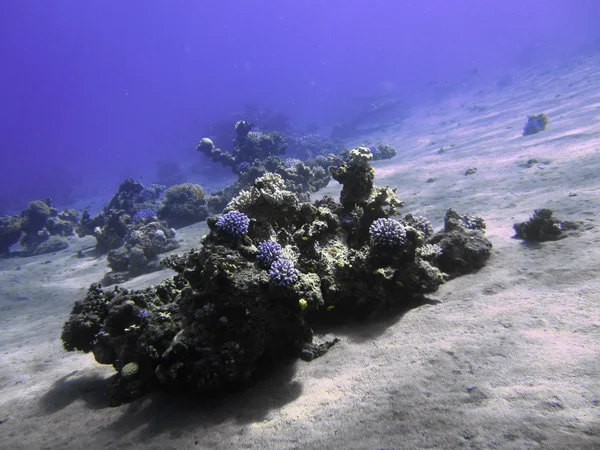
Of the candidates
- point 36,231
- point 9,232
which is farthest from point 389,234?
point 9,232

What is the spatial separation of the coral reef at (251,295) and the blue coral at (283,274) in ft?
0.04

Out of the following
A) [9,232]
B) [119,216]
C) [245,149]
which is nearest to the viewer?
[119,216]

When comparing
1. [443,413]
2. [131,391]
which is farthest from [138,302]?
[443,413]

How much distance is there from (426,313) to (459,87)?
6597 cm

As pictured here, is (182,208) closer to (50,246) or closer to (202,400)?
(50,246)

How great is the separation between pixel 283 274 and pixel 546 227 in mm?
5141

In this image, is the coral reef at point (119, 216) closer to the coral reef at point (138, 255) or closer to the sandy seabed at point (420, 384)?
the coral reef at point (138, 255)

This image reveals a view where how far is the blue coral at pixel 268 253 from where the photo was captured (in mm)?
3918

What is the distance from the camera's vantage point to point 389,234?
4465mm

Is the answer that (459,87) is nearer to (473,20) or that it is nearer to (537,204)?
(537,204)

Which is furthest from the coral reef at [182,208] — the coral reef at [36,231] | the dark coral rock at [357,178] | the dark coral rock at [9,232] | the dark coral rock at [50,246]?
the dark coral rock at [357,178]

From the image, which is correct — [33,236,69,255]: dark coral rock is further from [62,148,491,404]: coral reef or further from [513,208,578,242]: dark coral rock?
→ [513,208,578,242]: dark coral rock

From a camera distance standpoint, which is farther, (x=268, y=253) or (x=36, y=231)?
(x=36, y=231)

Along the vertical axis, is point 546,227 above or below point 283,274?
above
